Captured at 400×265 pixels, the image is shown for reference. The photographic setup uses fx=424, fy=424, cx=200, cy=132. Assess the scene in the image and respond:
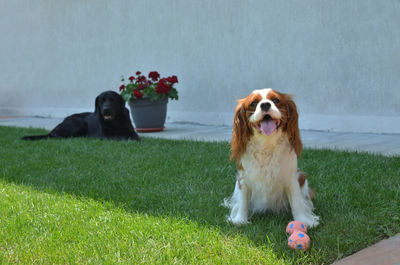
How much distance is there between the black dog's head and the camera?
681 centimetres

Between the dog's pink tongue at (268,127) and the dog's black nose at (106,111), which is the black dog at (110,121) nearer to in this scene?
the dog's black nose at (106,111)

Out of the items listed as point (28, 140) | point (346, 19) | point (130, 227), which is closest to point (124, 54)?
point (28, 140)

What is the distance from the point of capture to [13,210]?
302 cm

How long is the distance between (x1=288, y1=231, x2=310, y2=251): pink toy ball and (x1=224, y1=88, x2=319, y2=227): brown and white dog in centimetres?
32

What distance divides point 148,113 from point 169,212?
5192 millimetres

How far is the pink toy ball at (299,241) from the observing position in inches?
86.2

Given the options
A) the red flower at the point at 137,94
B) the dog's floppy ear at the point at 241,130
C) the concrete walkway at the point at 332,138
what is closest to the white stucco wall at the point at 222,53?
the concrete walkway at the point at 332,138

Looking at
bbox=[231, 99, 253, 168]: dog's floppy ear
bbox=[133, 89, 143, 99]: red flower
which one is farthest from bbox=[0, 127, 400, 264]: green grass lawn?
bbox=[133, 89, 143, 99]: red flower

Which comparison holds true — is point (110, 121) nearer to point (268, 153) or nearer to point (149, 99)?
point (149, 99)

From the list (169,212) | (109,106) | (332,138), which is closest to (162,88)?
(109,106)

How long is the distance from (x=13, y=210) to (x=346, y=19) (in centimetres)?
572

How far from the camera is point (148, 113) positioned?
7.95 meters

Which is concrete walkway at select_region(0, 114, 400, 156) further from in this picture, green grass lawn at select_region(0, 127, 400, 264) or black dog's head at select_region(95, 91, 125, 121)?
black dog's head at select_region(95, 91, 125, 121)

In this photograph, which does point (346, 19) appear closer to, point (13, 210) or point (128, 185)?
point (128, 185)
